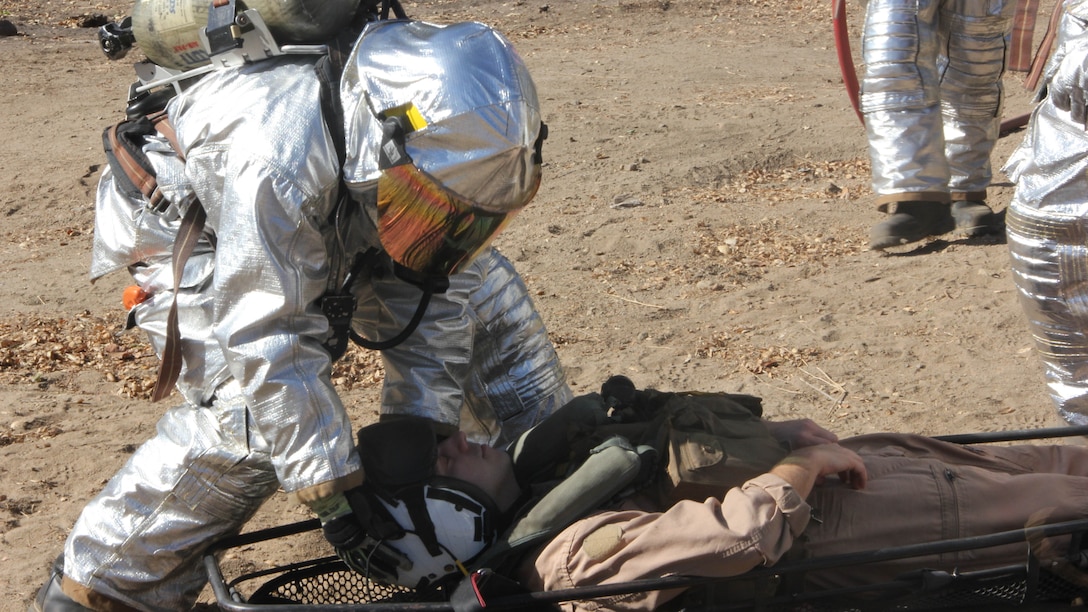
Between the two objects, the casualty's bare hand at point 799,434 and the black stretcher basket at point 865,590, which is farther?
the casualty's bare hand at point 799,434

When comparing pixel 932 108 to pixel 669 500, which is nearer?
pixel 669 500

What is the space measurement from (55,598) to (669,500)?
1.68m

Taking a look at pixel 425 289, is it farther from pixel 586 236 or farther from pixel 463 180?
pixel 586 236

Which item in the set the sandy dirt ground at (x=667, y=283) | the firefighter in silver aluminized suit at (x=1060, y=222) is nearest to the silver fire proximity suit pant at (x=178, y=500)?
the sandy dirt ground at (x=667, y=283)

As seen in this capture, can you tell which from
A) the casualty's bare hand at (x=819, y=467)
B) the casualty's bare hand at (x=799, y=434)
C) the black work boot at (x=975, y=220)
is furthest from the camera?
the black work boot at (x=975, y=220)

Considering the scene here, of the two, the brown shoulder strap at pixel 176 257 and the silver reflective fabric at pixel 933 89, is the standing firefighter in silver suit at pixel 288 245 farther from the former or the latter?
the silver reflective fabric at pixel 933 89

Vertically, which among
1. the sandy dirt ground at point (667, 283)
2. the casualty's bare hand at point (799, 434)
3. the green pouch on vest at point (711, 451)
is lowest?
the sandy dirt ground at point (667, 283)

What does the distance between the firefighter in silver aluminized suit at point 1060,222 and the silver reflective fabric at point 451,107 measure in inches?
71.2

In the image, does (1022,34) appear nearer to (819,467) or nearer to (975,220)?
(975,220)

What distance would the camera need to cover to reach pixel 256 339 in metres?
2.63

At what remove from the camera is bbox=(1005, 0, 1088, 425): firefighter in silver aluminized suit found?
3.55 m

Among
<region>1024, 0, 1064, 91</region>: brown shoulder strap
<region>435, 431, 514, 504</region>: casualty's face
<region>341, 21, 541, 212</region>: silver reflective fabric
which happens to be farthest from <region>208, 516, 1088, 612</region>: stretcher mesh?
<region>1024, 0, 1064, 91</region>: brown shoulder strap

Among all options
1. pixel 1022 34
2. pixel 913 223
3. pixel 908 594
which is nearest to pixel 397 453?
pixel 908 594

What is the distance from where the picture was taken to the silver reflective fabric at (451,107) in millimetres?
2607
